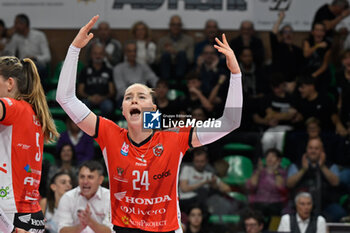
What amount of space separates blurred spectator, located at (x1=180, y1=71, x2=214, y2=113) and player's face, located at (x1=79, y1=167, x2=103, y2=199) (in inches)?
97.1

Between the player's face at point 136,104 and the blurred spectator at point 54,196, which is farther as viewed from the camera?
the blurred spectator at point 54,196

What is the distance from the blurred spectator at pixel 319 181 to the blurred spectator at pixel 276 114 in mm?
520

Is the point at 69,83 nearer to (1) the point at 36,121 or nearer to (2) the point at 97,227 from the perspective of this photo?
(1) the point at 36,121

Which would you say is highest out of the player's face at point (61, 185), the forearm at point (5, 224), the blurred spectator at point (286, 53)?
the blurred spectator at point (286, 53)

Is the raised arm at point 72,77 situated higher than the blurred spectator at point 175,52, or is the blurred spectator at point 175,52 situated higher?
the blurred spectator at point 175,52

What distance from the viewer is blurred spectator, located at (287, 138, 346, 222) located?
8500 mm

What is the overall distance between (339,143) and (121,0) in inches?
201

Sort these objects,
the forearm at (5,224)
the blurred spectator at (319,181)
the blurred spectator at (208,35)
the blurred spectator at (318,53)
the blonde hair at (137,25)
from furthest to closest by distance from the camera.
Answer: the blonde hair at (137,25)
the blurred spectator at (208,35)
the blurred spectator at (318,53)
the blurred spectator at (319,181)
the forearm at (5,224)

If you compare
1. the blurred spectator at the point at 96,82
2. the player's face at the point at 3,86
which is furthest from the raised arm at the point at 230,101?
the blurred spectator at the point at 96,82

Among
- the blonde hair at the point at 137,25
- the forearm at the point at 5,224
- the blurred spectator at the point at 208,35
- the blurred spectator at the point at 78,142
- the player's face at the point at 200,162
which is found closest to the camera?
the forearm at the point at 5,224

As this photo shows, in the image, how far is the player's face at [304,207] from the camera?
8148mm

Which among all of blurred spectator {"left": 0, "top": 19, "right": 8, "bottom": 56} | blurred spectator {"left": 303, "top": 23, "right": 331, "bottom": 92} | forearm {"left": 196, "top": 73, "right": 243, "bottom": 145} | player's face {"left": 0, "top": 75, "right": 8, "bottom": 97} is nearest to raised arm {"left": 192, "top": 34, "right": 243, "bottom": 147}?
forearm {"left": 196, "top": 73, "right": 243, "bottom": 145}

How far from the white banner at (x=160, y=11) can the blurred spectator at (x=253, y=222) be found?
14.7ft

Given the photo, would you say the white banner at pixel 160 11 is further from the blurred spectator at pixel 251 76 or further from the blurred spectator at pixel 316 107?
the blurred spectator at pixel 316 107
